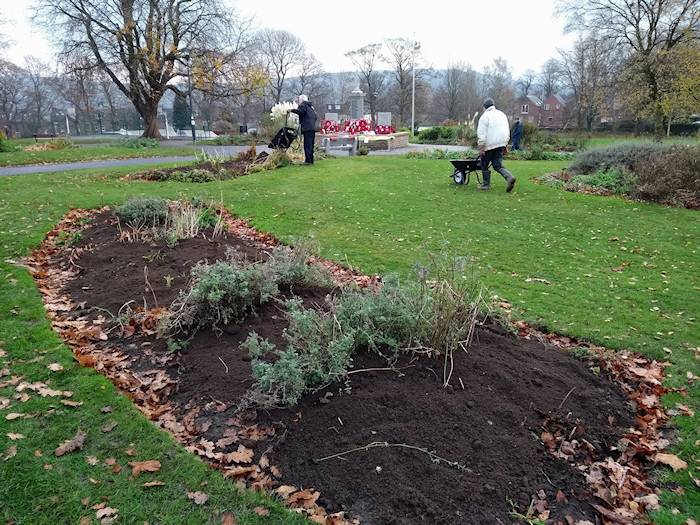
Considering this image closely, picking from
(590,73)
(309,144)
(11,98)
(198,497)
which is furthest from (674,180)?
(11,98)

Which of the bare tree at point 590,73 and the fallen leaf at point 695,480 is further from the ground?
the bare tree at point 590,73

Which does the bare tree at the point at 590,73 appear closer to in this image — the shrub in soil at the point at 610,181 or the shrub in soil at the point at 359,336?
the shrub in soil at the point at 610,181

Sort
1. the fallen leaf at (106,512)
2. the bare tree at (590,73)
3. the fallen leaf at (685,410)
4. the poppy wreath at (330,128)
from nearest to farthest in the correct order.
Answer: the fallen leaf at (106,512)
the fallen leaf at (685,410)
the poppy wreath at (330,128)
the bare tree at (590,73)

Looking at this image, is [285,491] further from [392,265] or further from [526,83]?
[526,83]

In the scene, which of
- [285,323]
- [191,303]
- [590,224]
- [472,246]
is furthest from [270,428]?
[590,224]

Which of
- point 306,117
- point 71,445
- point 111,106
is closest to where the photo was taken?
point 71,445

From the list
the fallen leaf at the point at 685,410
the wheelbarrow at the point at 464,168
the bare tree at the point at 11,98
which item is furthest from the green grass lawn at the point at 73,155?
the bare tree at the point at 11,98

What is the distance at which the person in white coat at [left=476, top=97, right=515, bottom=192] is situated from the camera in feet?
35.7

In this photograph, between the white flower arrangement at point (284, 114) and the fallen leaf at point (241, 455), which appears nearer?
the fallen leaf at point (241, 455)

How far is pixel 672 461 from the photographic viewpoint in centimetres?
292

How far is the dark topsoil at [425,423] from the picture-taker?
254 cm

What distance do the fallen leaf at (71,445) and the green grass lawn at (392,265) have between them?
46 millimetres

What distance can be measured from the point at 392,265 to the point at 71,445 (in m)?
4.31

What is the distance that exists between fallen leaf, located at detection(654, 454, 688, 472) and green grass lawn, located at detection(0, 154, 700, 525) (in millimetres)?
49
